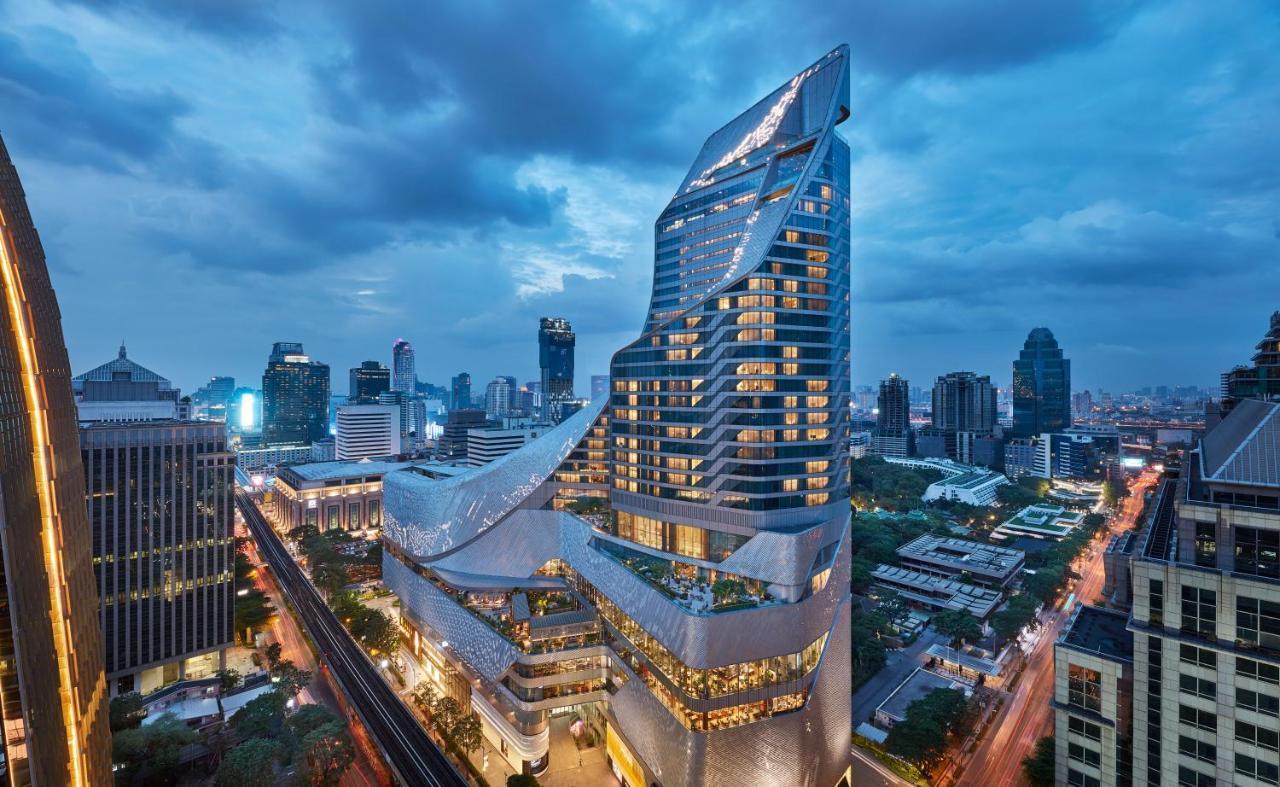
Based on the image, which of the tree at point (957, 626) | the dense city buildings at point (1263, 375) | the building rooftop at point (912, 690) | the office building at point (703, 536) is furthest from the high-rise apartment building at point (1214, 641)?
the dense city buildings at point (1263, 375)

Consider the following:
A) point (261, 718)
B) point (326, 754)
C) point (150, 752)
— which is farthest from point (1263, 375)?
point (150, 752)

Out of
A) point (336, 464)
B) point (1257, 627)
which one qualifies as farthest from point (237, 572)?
point (1257, 627)

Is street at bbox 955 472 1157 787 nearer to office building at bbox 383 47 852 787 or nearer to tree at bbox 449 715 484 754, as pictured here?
office building at bbox 383 47 852 787

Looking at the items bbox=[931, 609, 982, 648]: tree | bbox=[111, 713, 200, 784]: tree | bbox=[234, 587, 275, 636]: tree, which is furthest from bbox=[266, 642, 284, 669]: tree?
bbox=[931, 609, 982, 648]: tree

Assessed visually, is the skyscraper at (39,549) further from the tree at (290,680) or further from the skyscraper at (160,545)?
the skyscraper at (160,545)

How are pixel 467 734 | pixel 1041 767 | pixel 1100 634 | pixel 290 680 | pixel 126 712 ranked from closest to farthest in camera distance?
pixel 1100 634 < pixel 1041 767 < pixel 126 712 < pixel 467 734 < pixel 290 680

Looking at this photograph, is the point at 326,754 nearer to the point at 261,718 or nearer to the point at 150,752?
the point at 261,718
